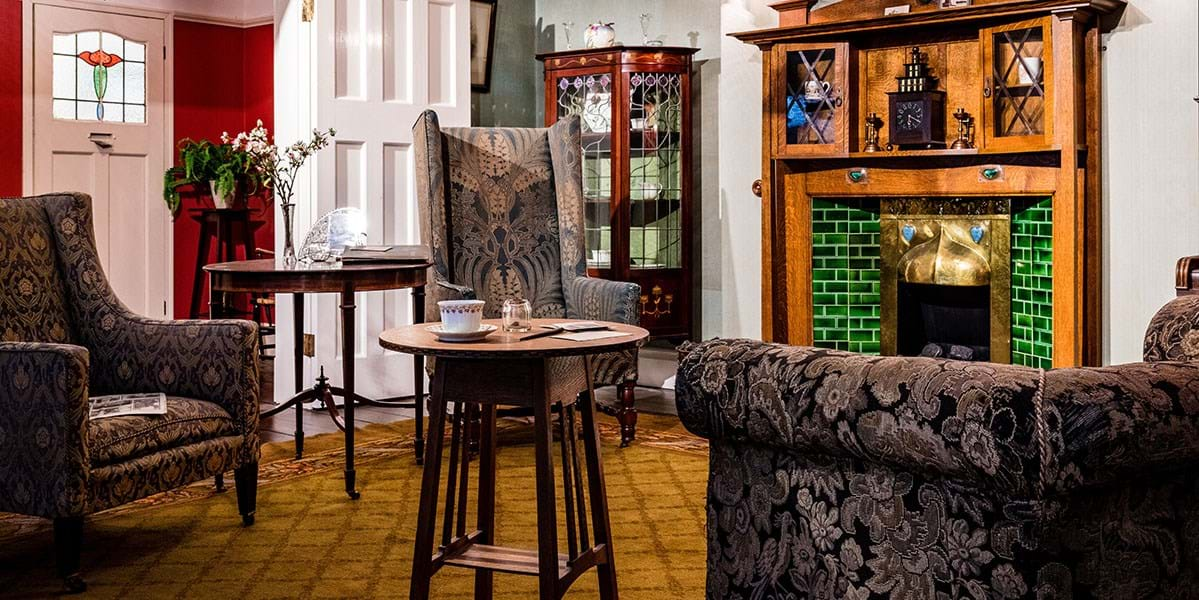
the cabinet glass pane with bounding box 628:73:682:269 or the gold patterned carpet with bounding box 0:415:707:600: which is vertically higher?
the cabinet glass pane with bounding box 628:73:682:269

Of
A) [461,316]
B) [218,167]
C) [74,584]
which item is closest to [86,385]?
[74,584]

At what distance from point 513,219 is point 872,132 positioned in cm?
157

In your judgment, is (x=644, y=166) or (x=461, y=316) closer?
(x=461, y=316)

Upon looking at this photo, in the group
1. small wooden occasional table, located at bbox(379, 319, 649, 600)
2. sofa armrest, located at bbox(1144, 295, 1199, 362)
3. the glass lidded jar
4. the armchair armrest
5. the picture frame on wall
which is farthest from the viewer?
the picture frame on wall

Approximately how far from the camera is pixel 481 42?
6.48 meters

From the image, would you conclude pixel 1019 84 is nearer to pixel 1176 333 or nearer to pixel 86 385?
pixel 1176 333

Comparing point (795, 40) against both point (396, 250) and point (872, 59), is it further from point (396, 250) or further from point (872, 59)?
point (396, 250)

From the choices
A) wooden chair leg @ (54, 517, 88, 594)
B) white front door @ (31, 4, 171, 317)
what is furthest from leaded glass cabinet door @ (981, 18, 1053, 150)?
white front door @ (31, 4, 171, 317)

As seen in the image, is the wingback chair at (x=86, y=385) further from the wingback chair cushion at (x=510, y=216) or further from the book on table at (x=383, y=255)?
the wingback chair cushion at (x=510, y=216)

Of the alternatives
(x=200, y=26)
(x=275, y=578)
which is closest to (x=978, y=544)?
(x=275, y=578)

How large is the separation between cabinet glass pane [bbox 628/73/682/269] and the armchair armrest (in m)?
1.47

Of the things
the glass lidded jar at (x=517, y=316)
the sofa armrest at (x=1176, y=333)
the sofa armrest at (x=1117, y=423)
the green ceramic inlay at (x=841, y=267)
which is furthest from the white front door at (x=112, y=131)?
the sofa armrest at (x=1117, y=423)

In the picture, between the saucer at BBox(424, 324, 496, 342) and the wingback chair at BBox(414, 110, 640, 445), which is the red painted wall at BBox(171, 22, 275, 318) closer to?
the wingback chair at BBox(414, 110, 640, 445)

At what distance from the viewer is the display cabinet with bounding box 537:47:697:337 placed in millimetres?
5859
